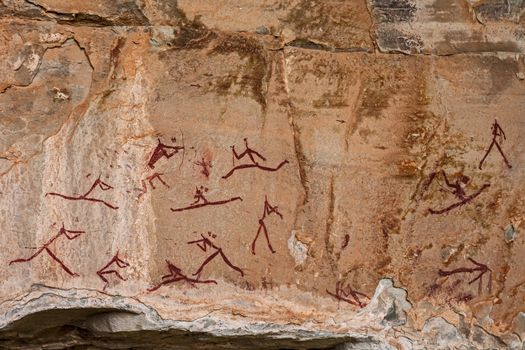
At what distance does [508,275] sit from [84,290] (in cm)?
145

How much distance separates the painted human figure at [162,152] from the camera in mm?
2910

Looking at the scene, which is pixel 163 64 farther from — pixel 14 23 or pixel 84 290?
pixel 84 290

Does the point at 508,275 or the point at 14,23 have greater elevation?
the point at 14,23

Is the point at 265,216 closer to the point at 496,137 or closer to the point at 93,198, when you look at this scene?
the point at 93,198

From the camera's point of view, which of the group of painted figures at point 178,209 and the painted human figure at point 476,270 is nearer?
the group of painted figures at point 178,209

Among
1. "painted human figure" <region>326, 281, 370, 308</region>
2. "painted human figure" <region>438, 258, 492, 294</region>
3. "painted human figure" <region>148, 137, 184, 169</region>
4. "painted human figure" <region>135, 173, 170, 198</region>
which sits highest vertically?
"painted human figure" <region>148, 137, 184, 169</region>

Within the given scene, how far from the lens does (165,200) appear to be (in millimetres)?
2908

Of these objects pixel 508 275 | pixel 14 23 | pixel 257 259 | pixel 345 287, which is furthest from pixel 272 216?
pixel 14 23

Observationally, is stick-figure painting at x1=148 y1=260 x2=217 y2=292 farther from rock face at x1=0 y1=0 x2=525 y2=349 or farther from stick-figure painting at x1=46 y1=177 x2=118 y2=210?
stick-figure painting at x1=46 y1=177 x2=118 y2=210

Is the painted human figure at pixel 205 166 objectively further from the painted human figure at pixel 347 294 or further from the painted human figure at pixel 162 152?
the painted human figure at pixel 347 294

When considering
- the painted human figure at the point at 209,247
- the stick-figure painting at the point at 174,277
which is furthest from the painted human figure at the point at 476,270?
the stick-figure painting at the point at 174,277

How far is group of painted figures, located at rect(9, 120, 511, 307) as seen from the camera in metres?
2.86

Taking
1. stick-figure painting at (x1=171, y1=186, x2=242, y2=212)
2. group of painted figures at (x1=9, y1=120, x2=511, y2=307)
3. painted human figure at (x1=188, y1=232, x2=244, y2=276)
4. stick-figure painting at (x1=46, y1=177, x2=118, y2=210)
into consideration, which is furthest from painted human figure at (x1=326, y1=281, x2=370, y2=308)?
stick-figure painting at (x1=46, y1=177, x2=118, y2=210)

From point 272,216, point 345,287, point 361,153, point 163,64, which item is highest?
point 163,64
